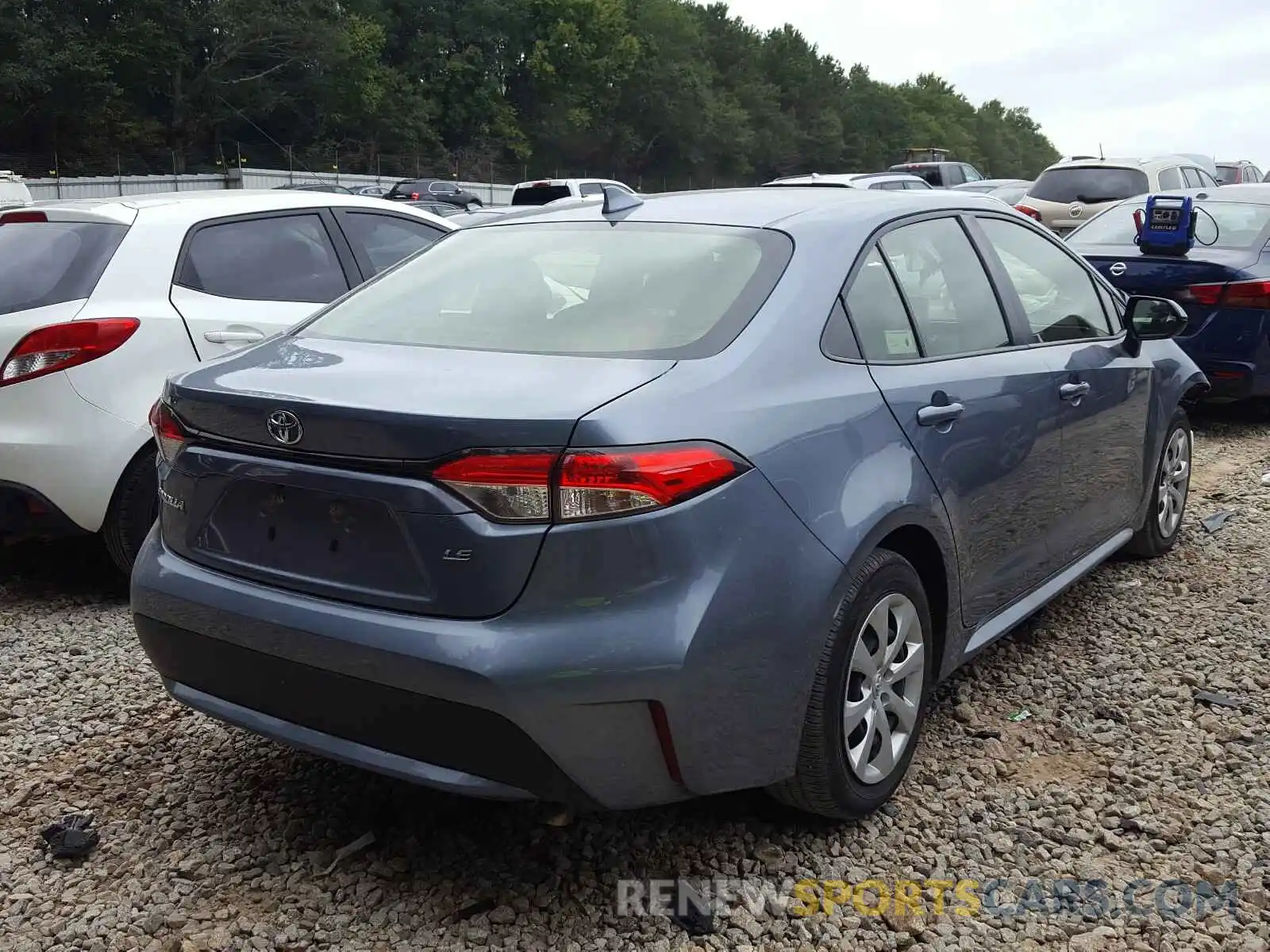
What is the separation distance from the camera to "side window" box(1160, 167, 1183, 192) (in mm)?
16750

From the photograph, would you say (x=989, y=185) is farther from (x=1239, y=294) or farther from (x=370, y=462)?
(x=370, y=462)

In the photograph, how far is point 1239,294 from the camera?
752cm

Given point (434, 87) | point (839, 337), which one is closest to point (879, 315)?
point (839, 337)

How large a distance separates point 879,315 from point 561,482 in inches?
47.6

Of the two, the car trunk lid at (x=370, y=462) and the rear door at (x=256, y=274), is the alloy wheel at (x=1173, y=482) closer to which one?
the car trunk lid at (x=370, y=462)

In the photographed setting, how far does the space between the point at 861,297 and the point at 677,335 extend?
613 mm

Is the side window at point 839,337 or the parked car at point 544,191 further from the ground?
the side window at point 839,337

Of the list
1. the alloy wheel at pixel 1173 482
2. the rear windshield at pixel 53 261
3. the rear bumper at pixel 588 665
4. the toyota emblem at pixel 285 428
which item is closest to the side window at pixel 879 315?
the rear bumper at pixel 588 665

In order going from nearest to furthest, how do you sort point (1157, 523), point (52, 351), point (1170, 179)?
point (52, 351) → point (1157, 523) → point (1170, 179)

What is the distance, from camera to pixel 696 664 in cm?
245

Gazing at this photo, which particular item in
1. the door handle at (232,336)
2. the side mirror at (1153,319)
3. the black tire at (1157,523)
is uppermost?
the side mirror at (1153,319)

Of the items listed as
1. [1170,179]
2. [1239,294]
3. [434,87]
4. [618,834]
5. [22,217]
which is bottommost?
[618,834]

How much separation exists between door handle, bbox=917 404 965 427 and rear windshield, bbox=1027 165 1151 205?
1396 centimetres

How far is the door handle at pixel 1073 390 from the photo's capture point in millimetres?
3871
